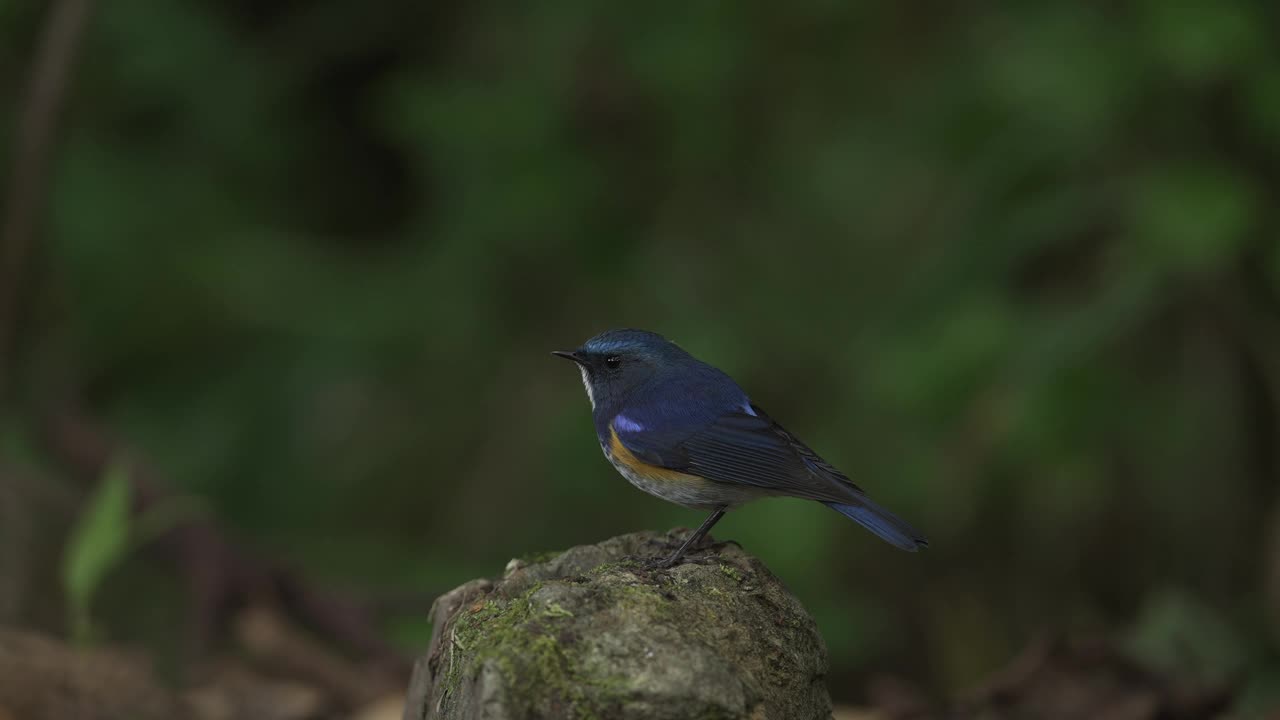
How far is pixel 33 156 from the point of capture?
573 centimetres

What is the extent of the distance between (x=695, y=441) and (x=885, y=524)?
0.57m

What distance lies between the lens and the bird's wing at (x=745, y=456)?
3373 mm

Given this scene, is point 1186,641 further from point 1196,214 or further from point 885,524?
point 885,524

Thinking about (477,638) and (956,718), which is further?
(956,718)

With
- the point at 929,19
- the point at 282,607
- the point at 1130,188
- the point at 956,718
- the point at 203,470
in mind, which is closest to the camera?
the point at 956,718

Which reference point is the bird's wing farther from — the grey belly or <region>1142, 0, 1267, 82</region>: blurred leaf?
<region>1142, 0, 1267, 82</region>: blurred leaf

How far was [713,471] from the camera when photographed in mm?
3477

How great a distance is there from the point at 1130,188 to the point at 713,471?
2532 millimetres

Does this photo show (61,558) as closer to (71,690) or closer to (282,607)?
(282,607)

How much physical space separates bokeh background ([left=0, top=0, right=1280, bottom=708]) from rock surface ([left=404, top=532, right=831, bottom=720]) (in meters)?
2.29

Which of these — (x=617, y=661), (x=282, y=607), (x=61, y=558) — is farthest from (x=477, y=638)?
(x=61, y=558)

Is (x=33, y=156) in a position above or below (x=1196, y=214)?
above

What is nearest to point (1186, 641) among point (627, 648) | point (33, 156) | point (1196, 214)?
point (1196, 214)

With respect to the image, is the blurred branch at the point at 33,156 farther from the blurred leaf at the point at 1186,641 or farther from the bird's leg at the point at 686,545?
the blurred leaf at the point at 1186,641
